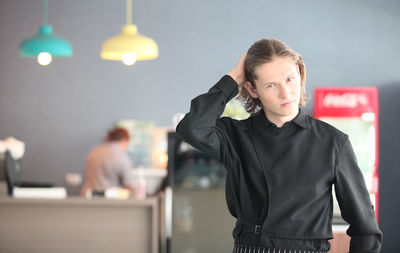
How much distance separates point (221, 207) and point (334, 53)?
12.5 feet

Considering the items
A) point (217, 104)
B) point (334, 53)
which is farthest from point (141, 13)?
point (217, 104)

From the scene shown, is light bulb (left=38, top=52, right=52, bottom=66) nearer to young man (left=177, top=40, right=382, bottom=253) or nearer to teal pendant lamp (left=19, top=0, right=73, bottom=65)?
teal pendant lamp (left=19, top=0, right=73, bottom=65)

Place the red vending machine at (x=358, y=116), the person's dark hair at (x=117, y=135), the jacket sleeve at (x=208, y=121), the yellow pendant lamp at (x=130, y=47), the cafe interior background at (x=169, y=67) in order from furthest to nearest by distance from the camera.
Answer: the cafe interior background at (x=169, y=67), the red vending machine at (x=358, y=116), the person's dark hair at (x=117, y=135), the yellow pendant lamp at (x=130, y=47), the jacket sleeve at (x=208, y=121)

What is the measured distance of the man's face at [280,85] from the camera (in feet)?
4.75

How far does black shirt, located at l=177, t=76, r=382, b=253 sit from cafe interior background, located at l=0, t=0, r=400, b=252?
18.1 feet

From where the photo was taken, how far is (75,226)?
3762 mm

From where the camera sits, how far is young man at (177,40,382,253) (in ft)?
4.63

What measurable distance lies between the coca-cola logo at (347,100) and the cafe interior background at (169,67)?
654 millimetres

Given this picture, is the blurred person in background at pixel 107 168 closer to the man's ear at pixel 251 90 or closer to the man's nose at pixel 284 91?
the man's ear at pixel 251 90

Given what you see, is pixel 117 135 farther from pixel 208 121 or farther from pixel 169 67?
pixel 208 121

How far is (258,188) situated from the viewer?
4.77ft

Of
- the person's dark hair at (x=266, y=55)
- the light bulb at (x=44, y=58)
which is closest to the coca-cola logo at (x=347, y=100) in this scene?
the light bulb at (x=44, y=58)

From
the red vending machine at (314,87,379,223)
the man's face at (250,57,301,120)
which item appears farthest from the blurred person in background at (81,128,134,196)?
the man's face at (250,57,301,120)

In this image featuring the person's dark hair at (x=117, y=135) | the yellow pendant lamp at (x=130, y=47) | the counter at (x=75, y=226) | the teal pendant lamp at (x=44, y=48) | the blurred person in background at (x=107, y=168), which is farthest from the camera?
the person's dark hair at (x=117, y=135)
